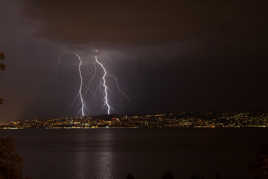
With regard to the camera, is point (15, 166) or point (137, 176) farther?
point (137, 176)

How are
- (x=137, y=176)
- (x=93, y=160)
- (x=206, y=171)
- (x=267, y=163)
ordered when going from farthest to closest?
(x=93, y=160)
(x=206, y=171)
(x=137, y=176)
(x=267, y=163)

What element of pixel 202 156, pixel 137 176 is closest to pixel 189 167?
pixel 137 176

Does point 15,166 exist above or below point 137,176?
above

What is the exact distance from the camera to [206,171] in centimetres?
5175

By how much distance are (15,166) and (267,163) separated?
801 centimetres

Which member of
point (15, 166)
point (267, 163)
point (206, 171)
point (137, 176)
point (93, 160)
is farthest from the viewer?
point (93, 160)

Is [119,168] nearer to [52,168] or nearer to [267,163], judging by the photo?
[52,168]

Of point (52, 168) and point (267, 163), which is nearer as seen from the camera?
point (267, 163)

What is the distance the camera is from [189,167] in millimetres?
54938

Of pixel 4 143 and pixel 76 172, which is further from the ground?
pixel 4 143

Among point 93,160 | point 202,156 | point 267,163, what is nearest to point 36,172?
point 93,160

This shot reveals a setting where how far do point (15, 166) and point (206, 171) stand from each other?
46.3 metres

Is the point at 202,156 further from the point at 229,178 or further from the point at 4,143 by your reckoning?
the point at 4,143

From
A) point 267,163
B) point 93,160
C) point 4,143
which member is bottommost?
point 93,160
